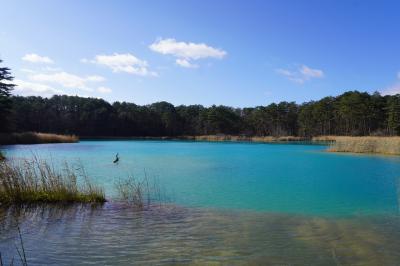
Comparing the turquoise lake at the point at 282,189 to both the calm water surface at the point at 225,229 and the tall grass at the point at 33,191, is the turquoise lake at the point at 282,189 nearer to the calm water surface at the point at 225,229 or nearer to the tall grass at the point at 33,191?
the calm water surface at the point at 225,229

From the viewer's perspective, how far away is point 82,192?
10.6m

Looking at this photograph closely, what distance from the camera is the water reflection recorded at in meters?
5.97

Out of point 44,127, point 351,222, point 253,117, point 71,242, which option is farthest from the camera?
point 253,117

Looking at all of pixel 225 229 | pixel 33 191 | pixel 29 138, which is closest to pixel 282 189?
pixel 225 229

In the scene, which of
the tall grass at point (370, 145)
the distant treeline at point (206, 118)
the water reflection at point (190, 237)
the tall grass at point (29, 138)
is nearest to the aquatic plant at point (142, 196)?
the water reflection at point (190, 237)

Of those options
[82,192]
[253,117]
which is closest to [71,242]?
[82,192]

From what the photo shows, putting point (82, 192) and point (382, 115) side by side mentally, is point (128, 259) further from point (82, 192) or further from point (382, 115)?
point (382, 115)

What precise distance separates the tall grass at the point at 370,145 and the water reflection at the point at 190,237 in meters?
24.7

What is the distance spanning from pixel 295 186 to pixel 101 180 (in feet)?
22.8

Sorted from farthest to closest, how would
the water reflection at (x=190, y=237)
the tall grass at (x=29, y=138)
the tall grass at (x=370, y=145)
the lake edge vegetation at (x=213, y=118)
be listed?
the lake edge vegetation at (x=213, y=118), the tall grass at (x=29, y=138), the tall grass at (x=370, y=145), the water reflection at (x=190, y=237)

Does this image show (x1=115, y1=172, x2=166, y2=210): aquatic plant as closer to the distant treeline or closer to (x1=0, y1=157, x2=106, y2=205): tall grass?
(x1=0, y1=157, x2=106, y2=205): tall grass

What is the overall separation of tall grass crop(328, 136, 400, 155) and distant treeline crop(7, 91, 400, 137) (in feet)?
108

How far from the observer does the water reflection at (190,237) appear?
5973 millimetres

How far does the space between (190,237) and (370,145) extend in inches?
1152
